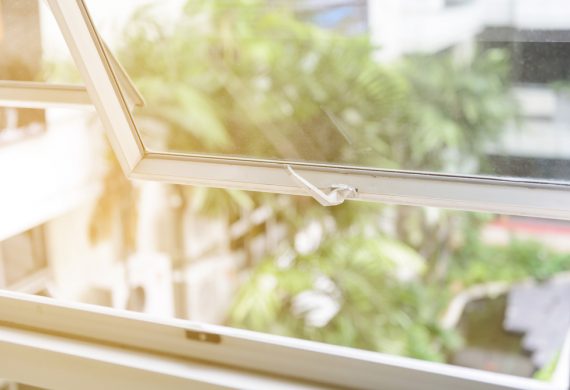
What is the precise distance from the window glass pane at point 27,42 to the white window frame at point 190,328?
53 mm

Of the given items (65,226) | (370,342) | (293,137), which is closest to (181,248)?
(65,226)

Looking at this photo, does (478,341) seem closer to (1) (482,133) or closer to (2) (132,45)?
(1) (482,133)

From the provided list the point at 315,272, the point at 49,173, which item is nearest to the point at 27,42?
the point at 49,173

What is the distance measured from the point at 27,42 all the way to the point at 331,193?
2.21 ft

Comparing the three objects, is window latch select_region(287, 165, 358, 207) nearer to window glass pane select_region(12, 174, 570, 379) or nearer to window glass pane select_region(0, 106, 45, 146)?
window glass pane select_region(0, 106, 45, 146)

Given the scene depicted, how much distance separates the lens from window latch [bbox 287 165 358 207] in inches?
40.4

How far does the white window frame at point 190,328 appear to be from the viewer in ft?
3.23

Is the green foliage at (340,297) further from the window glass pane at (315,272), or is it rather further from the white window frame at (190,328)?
the white window frame at (190,328)

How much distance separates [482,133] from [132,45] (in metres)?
1.38

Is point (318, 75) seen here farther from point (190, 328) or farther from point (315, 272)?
point (190, 328)

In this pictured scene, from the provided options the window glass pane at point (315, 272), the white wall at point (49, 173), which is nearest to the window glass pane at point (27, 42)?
the white wall at point (49, 173)

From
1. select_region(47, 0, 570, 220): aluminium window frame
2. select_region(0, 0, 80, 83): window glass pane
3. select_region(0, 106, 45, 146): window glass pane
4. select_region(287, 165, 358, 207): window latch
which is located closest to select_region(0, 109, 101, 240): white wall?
select_region(0, 106, 45, 146): window glass pane

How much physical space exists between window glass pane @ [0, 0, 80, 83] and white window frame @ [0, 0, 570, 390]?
0.17 ft

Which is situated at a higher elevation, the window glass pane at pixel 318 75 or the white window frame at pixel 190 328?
the window glass pane at pixel 318 75
